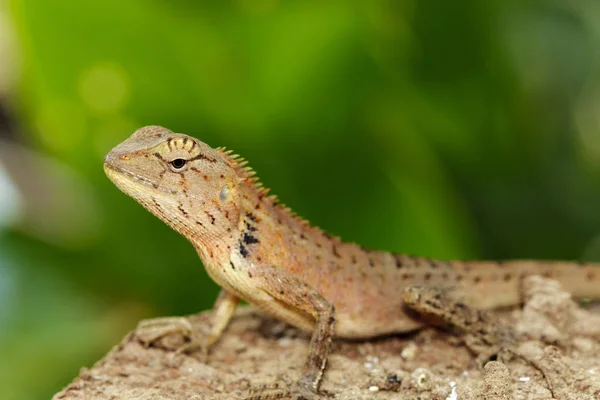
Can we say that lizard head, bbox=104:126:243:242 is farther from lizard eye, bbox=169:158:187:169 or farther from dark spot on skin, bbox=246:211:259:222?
dark spot on skin, bbox=246:211:259:222

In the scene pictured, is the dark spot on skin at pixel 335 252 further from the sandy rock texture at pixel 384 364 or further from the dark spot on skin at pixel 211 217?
the dark spot on skin at pixel 211 217

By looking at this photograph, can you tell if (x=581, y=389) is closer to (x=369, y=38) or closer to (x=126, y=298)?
(x=369, y=38)

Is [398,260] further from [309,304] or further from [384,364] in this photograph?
[309,304]

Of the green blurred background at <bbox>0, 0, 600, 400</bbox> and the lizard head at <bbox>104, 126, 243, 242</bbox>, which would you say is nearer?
the lizard head at <bbox>104, 126, 243, 242</bbox>

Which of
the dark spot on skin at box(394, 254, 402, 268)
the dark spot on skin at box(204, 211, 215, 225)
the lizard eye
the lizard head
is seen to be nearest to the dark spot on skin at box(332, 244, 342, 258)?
the dark spot on skin at box(394, 254, 402, 268)

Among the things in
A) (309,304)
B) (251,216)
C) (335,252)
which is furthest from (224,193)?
(335,252)

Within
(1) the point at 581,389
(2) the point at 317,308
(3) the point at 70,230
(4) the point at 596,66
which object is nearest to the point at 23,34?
(3) the point at 70,230

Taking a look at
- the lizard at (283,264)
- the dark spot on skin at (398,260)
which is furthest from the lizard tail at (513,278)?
the dark spot on skin at (398,260)
